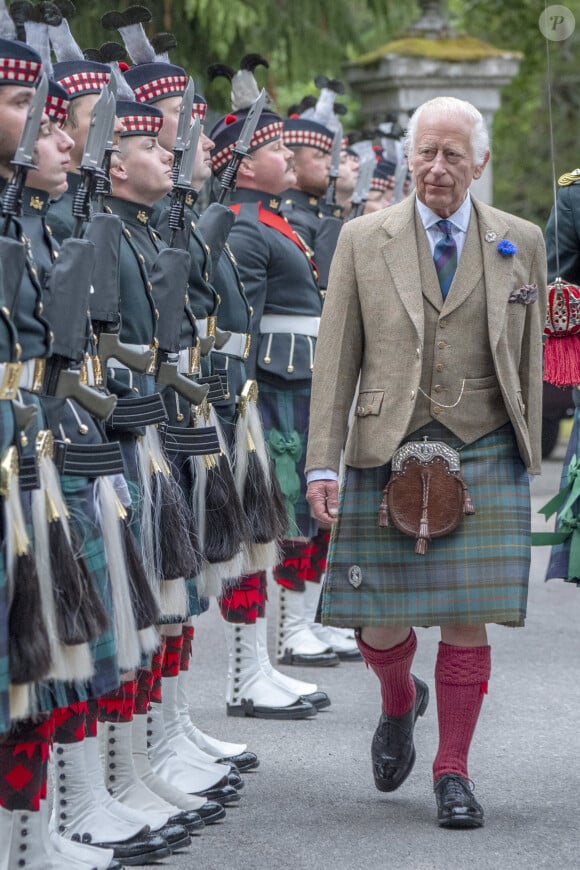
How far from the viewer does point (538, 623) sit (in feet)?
28.2

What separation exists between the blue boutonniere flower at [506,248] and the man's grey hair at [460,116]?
0.25 meters

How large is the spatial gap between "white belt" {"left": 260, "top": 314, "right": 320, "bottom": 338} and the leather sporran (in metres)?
2.01

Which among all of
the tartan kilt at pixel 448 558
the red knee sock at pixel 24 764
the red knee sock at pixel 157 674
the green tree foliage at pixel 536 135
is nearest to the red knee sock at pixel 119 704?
the red knee sock at pixel 157 674

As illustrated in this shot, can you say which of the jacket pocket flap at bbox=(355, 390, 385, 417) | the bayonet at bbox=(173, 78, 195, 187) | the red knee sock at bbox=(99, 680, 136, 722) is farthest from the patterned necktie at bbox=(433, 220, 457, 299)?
the red knee sock at bbox=(99, 680, 136, 722)

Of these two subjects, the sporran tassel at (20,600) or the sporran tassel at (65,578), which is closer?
the sporran tassel at (20,600)

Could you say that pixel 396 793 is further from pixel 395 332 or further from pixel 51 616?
pixel 51 616

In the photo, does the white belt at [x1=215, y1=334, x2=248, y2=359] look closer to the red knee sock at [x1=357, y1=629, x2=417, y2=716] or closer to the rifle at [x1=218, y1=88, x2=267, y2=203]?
the rifle at [x1=218, y1=88, x2=267, y2=203]

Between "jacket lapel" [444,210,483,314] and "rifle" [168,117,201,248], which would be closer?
"jacket lapel" [444,210,483,314]

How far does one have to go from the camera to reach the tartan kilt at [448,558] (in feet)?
16.4

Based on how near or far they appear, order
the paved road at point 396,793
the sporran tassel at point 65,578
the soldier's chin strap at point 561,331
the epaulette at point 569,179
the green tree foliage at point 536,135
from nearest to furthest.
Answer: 1. the sporran tassel at point 65,578
2. the paved road at point 396,793
3. the soldier's chin strap at point 561,331
4. the epaulette at point 569,179
5. the green tree foliage at point 536,135

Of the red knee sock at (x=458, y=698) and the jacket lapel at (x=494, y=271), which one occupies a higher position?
the jacket lapel at (x=494, y=271)

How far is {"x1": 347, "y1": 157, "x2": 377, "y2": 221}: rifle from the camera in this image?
909cm

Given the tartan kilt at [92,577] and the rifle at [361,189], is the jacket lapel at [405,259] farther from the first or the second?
the rifle at [361,189]

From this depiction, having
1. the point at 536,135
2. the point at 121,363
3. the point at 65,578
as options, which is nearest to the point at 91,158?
the point at 121,363
